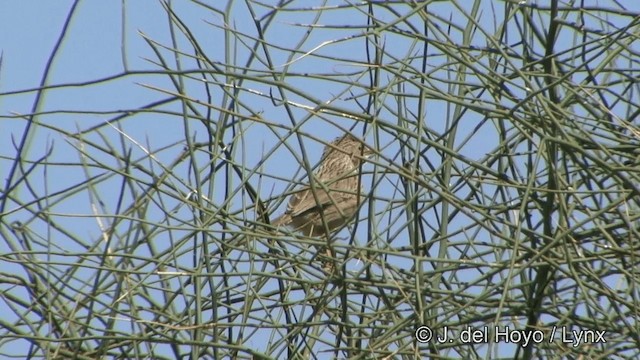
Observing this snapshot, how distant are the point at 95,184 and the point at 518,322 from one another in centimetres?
140

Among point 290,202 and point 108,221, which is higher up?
point 290,202

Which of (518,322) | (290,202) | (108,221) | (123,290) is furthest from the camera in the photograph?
(290,202)

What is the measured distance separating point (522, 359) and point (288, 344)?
67 centimetres

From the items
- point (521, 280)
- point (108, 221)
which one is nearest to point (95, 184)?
point (108, 221)

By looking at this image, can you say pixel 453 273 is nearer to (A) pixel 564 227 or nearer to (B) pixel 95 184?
→ (A) pixel 564 227

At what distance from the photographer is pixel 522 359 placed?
2.92 m

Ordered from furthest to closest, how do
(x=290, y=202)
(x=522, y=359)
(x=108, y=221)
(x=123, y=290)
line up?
(x=290, y=202) < (x=108, y=221) < (x=123, y=290) < (x=522, y=359)

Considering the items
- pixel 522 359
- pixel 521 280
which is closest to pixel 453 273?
pixel 521 280

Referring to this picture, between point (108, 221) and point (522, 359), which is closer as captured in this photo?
point (522, 359)

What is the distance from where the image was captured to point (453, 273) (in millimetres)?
3396

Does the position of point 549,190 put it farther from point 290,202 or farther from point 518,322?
point 290,202

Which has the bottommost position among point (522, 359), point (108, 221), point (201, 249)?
point (522, 359)

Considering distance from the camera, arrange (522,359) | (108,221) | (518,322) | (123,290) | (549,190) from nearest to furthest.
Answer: (549,190) → (522,359) → (518,322) → (123,290) → (108,221)

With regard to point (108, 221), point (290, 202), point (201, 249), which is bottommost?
point (201, 249)
